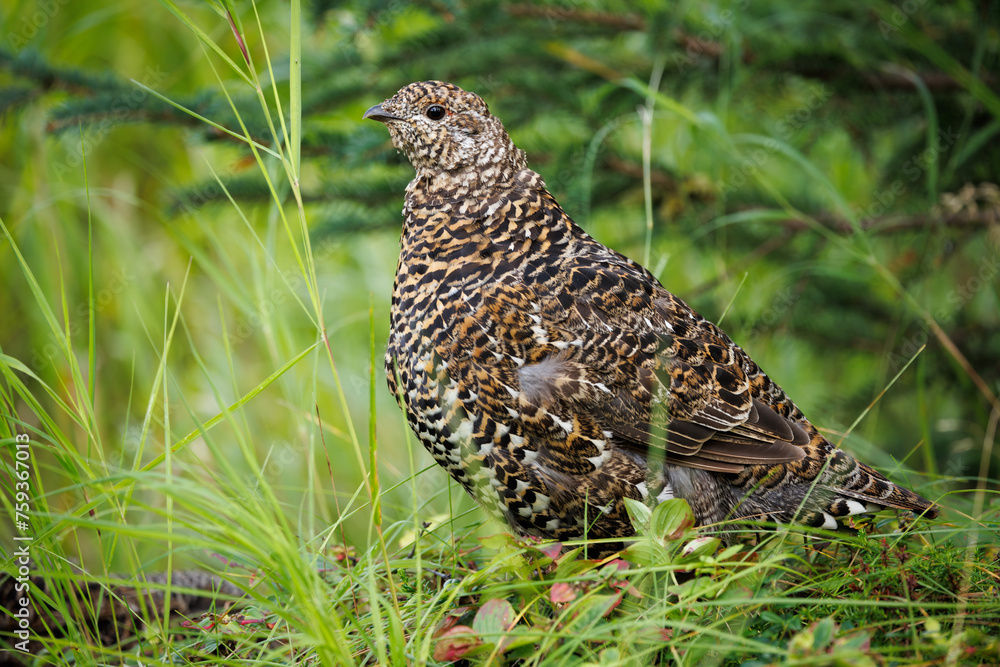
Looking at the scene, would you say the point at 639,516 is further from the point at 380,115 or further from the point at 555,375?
the point at 380,115

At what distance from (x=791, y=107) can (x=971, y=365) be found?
5.78ft

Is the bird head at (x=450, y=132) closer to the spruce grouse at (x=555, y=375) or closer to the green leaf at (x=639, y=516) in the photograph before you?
the spruce grouse at (x=555, y=375)

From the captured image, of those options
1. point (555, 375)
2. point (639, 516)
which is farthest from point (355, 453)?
point (639, 516)

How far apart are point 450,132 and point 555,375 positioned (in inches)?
39.5

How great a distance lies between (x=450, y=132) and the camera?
274 cm

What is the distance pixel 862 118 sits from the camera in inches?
149

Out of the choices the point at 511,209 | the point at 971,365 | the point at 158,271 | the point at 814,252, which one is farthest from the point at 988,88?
the point at 158,271

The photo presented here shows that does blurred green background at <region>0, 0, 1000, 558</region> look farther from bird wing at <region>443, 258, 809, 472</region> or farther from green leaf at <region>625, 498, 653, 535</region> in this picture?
green leaf at <region>625, 498, 653, 535</region>

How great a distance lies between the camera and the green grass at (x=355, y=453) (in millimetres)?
1729

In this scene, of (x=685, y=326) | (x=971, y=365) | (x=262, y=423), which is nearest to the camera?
(x=685, y=326)

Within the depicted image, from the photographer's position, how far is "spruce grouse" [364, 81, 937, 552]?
7.62ft

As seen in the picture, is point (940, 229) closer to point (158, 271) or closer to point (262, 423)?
point (262, 423)

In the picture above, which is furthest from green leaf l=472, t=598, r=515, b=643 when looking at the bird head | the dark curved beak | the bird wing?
the dark curved beak

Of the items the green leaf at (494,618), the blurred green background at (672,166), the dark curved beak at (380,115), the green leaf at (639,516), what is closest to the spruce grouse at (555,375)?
the dark curved beak at (380,115)
